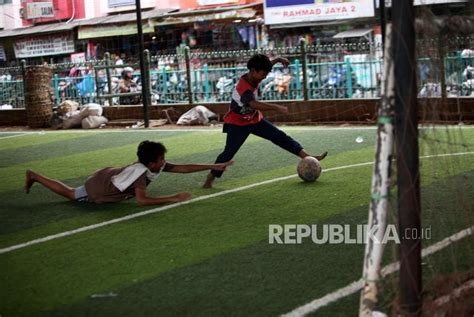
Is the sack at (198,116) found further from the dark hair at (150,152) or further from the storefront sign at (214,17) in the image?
the dark hair at (150,152)

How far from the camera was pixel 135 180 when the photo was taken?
30.8 feet

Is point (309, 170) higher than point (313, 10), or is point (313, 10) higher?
point (313, 10)

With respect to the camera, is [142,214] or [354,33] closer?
[142,214]

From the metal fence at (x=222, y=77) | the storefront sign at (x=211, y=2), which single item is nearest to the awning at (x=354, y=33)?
the storefront sign at (x=211, y=2)

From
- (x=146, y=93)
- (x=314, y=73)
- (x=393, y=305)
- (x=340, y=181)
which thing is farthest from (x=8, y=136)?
(x=393, y=305)

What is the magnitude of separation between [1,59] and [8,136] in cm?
1603

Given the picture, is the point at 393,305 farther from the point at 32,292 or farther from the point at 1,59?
the point at 1,59

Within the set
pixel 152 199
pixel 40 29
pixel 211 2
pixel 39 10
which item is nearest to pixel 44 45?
pixel 40 29

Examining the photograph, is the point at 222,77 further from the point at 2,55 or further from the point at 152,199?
the point at 2,55

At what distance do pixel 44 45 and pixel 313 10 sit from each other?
12531 mm

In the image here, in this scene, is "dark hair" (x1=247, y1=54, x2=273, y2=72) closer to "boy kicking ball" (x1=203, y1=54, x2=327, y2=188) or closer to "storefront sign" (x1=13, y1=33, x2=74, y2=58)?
"boy kicking ball" (x1=203, y1=54, x2=327, y2=188)

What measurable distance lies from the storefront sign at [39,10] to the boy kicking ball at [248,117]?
24389mm

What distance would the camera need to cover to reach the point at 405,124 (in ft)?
16.0

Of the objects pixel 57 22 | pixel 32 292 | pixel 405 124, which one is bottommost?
pixel 32 292
